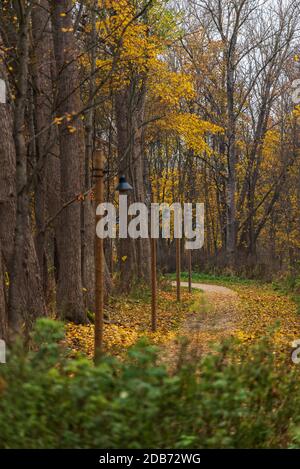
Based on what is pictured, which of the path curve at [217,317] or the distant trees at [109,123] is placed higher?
the distant trees at [109,123]

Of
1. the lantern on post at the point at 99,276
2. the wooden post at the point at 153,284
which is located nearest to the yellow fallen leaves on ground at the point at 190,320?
the wooden post at the point at 153,284

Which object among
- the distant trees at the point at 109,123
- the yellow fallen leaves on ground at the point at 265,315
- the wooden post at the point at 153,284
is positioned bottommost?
the yellow fallen leaves on ground at the point at 265,315

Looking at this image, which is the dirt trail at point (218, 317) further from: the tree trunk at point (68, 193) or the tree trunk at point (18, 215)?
the tree trunk at point (18, 215)

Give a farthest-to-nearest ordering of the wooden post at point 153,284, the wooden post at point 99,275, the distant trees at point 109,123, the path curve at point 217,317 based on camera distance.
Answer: the wooden post at point 153,284
the path curve at point 217,317
the distant trees at point 109,123
the wooden post at point 99,275

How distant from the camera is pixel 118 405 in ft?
10.5

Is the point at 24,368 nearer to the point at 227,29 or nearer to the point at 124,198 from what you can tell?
the point at 124,198

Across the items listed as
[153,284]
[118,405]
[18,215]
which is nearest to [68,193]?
[153,284]

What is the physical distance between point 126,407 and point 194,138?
17042 millimetres

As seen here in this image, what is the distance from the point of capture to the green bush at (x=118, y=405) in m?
3.31

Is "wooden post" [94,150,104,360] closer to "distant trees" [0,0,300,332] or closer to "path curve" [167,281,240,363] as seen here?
"distant trees" [0,0,300,332]

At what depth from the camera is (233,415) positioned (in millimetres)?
3742

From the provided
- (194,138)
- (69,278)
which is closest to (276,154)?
(194,138)

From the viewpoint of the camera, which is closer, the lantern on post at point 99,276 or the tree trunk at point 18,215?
the tree trunk at point 18,215

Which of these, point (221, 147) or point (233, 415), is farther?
point (221, 147)
